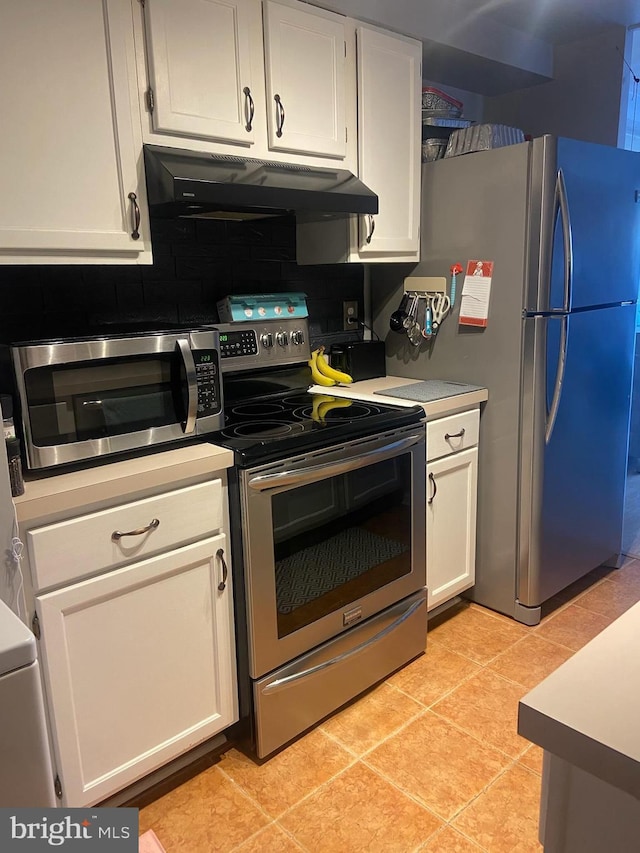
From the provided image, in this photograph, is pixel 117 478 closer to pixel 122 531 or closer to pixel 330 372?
pixel 122 531

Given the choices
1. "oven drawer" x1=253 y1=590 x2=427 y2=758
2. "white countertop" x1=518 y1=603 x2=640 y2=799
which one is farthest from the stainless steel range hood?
"white countertop" x1=518 y1=603 x2=640 y2=799

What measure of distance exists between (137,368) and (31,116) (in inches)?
25.7

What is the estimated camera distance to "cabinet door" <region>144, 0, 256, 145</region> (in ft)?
5.91

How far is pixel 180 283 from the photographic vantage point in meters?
2.27

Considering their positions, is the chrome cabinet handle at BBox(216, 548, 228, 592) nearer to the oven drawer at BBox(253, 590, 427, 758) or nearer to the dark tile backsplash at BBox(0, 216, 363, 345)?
the oven drawer at BBox(253, 590, 427, 758)

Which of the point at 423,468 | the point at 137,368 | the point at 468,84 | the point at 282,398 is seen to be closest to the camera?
the point at 137,368

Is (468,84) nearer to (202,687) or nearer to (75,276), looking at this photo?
(75,276)

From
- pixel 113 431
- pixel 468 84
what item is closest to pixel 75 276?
pixel 113 431

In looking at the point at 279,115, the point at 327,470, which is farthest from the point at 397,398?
the point at 279,115

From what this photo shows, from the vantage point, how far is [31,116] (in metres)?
1.61

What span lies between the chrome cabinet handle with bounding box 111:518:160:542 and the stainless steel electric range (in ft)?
0.77

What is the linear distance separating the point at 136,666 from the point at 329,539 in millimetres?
650

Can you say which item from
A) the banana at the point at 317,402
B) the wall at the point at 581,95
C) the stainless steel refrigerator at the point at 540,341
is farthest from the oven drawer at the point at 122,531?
the wall at the point at 581,95

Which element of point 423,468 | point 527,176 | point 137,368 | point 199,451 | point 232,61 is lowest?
point 423,468
